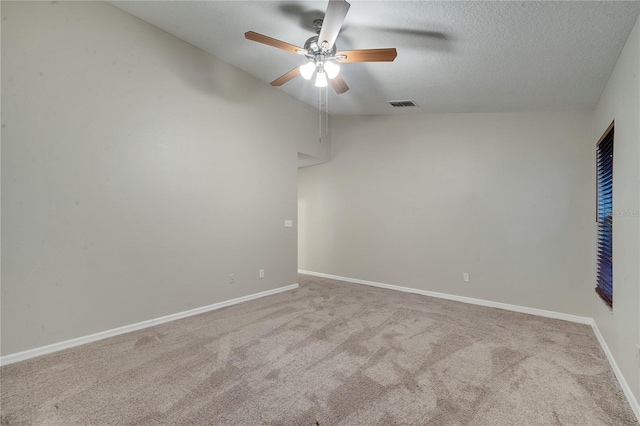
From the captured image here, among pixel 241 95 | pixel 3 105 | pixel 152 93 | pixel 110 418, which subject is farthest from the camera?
pixel 241 95

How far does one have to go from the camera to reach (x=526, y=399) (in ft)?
6.48

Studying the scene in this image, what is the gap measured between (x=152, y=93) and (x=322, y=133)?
114 inches

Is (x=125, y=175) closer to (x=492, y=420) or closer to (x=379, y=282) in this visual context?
(x=492, y=420)

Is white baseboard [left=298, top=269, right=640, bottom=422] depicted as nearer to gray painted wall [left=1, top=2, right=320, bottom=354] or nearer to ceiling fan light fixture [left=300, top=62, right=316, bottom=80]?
gray painted wall [left=1, top=2, right=320, bottom=354]

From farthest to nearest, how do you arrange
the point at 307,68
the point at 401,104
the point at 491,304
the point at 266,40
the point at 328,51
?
the point at 401,104
the point at 491,304
the point at 307,68
the point at 328,51
the point at 266,40

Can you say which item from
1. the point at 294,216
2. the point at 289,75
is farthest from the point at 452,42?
the point at 294,216

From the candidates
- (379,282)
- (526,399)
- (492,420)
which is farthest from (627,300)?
(379,282)

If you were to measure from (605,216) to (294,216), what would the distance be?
12.1 ft

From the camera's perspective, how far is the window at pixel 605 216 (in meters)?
2.68

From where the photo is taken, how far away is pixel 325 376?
7.25 feet

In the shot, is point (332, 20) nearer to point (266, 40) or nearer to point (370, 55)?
point (370, 55)

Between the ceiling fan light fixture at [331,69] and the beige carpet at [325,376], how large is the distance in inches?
94.5

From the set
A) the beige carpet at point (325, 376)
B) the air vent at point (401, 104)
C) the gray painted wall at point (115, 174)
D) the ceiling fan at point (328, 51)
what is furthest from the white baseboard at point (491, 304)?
the ceiling fan at point (328, 51)

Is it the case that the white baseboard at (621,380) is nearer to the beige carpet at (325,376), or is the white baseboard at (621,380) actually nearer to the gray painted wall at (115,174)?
the beige carpet at (325,376)
